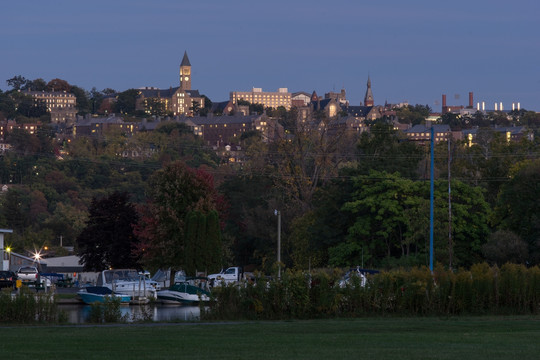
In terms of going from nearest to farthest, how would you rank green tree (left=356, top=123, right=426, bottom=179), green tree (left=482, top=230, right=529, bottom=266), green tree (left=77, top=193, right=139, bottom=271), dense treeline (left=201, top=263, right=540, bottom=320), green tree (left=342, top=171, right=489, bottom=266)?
1. dense treeline (left=201, top=263, right=540, bottom=320)
2. green tree (left=482, top=230, right=529, bottom=266)
3. green tree (left=342, top=171, right=489, bottom=266)
4. green tree (left=77, top=193, right=139, bottom=271)
5. green tree (left=356, top=123, right=426, bottom=179)

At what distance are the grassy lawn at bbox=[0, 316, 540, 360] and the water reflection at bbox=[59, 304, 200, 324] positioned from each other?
2809 mm

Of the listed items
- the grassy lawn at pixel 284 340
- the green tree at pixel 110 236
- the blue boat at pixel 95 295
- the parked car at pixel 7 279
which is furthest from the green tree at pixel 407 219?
the grassy lawn at pixel 284 340

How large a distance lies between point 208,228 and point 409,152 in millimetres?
27470

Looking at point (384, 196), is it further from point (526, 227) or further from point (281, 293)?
point (281, 293)

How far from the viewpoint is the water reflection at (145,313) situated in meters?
27.5

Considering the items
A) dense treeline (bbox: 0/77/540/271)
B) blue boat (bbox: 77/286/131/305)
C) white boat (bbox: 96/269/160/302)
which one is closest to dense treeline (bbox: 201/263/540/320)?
white boat (bbox: 96/269/160/302)

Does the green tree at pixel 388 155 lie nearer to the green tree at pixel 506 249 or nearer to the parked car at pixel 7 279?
the green tree at pixel 506 249

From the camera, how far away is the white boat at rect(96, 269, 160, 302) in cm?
4325

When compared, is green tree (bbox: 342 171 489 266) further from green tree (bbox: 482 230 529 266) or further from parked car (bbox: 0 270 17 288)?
parked car (bbox: 0 270 17 288)

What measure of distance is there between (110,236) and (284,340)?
42651mm

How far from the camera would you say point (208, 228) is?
5531 centimetres

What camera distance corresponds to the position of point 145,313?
26.5 meters

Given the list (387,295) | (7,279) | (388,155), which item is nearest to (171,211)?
(7,279)

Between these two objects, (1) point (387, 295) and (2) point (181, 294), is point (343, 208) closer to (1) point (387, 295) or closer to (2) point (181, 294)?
(2) point (181, 294)
